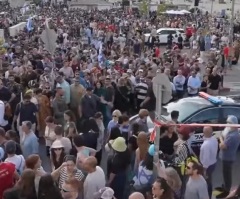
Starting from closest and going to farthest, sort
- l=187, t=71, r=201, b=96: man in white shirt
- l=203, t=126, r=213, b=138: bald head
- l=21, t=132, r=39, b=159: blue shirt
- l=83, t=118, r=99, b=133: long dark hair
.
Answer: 1. l=21, t=132, r=39, b=159: blue shirt
2. l=203, t=126, r=213, b=138: bald head
3. l=83, t=118, r=99, b=133: long dark hair
4. l=187, t=71, r=201, b=96: man in white shirt

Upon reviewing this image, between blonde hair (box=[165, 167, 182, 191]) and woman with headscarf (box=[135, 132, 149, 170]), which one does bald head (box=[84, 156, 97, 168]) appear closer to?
blonde hair (box=[165, 167, 182, 191])

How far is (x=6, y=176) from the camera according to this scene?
7.99 metres

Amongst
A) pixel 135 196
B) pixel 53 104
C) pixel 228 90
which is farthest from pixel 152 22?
pixel 135 196

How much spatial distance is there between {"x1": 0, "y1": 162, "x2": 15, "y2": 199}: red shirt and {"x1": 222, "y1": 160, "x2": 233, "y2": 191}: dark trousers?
436 cm

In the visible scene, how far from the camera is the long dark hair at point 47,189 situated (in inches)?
283

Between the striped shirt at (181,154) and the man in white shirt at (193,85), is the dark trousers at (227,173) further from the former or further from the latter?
the man in white shirt at (193,85)

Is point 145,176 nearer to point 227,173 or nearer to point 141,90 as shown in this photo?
point 227,173

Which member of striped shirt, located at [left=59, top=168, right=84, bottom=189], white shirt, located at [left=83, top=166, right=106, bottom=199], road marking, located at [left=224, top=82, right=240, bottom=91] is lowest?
road marking, located at [left=224, top=82, right=240, bottom=91]

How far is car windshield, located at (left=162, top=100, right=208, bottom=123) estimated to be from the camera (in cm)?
1277

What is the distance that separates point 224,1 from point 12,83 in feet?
232

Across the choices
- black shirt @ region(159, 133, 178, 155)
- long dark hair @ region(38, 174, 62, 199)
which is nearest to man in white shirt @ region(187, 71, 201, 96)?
black shirt @ region(159, 133, 178, 155)

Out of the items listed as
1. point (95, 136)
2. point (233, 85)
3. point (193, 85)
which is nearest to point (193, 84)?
point (193, 85)

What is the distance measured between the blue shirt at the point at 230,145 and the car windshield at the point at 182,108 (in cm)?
202

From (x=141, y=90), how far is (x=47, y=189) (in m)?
8.78
